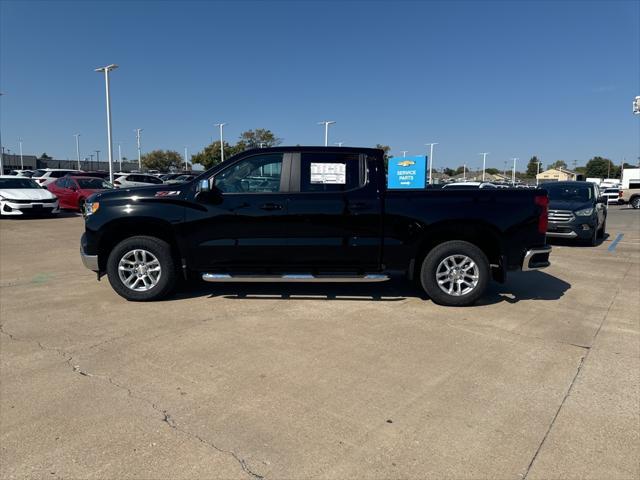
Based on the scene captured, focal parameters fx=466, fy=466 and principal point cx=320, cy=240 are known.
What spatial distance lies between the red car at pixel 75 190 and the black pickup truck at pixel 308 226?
48.0ft

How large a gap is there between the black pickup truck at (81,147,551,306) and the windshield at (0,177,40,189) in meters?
13.9

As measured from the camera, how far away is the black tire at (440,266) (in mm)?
5617

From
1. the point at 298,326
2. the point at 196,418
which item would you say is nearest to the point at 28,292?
the point at 298,326

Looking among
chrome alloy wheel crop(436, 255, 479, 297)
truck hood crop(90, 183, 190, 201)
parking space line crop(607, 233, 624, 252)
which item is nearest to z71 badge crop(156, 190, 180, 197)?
truck hood crop(90, 183, 190, 201)

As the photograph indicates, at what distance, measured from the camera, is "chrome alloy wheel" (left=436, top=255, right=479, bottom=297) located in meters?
5.65

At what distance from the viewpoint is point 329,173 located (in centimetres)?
569

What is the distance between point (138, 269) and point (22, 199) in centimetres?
1264

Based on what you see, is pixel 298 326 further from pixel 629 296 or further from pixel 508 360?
pixel 629 296

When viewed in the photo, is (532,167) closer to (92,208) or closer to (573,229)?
(573,229)

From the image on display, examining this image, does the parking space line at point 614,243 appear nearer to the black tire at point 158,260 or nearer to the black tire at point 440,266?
the black tire at point 440,266

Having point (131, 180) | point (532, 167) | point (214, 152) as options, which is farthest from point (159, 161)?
point (532, 167)

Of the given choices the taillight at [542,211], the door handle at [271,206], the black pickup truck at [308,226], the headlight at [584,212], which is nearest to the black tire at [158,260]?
the black pickup truck at [308,226]

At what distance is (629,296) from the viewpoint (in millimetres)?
6434

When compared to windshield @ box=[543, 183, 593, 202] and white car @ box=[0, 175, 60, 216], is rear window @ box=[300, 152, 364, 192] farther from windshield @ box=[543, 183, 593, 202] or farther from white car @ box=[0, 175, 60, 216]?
white car @ box=[0, 175, 60, 216]
